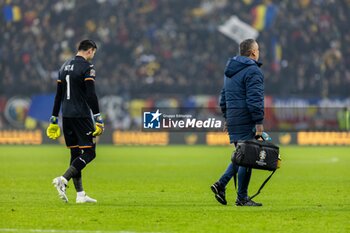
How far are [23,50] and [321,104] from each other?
13.2m

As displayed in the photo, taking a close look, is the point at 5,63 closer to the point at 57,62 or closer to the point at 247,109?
the point at 57,62

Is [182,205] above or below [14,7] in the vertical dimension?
below

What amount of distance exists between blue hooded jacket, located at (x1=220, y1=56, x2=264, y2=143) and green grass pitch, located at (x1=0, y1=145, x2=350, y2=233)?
0.98m

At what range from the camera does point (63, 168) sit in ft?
73.8

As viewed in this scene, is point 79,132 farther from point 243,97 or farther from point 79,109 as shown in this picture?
point 243,97

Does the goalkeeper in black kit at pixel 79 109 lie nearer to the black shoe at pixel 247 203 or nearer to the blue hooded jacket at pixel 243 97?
the blue hooded jacket at pixel 243 97

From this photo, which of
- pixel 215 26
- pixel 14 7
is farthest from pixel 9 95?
pixel 215 26

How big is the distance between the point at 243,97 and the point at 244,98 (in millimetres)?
17

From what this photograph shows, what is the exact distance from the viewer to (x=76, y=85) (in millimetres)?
12531

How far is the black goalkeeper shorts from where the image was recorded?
495 inches

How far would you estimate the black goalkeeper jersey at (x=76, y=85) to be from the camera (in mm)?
12484

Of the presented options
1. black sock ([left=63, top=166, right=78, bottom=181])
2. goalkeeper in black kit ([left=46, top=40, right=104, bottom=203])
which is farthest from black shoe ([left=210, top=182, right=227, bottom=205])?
black sock ([left=63, top=166, right=78, bottom=181])

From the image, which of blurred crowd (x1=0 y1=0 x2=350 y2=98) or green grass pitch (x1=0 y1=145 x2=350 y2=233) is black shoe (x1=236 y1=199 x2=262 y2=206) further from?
blurred crowd (x1=0 y1=0 x2=350 y2=98)

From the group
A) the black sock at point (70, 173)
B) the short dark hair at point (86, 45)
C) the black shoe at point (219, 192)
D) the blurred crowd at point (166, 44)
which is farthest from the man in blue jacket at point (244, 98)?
the blurred crowd at point (166, 44)
